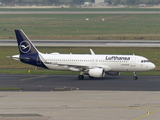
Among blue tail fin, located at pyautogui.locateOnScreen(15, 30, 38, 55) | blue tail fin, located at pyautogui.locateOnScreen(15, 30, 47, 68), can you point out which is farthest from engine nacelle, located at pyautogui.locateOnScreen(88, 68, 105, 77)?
blue tail fin, located at pyautogui.locateOnScreen(15, 30, 38, 55)

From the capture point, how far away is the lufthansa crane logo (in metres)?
59.8

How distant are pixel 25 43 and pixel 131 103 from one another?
26.0 metres

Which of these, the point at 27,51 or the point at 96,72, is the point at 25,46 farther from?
the point at 96,72

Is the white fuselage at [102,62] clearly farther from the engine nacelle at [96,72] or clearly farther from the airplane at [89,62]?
the engine nacelle at [96,72]

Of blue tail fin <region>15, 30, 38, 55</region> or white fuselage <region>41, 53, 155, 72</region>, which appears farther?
blue tail fin <region>15, 30, 38, 55</region>

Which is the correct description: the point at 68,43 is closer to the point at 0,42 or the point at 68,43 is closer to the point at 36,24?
the point at 0,42

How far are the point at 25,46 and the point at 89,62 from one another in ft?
34.1

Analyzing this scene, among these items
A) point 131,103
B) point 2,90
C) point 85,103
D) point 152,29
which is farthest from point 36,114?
point 152,29

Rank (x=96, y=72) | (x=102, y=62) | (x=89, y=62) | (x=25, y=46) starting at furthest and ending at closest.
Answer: (x=25, y=46)
(x=89, y=62)
(x=102, y=62)
(x=96, y=72)

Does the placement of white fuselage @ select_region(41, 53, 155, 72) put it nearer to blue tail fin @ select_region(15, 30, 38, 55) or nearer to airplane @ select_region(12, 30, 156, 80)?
airplane @ select_region(12, 30, 156, 80)

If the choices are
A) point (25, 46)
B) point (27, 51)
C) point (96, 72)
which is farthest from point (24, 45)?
point (96, 72)

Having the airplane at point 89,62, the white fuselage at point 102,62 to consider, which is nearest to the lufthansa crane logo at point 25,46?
the airplane at point 89,62

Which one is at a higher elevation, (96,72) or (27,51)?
(27,51)

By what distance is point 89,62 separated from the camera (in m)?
58.2
